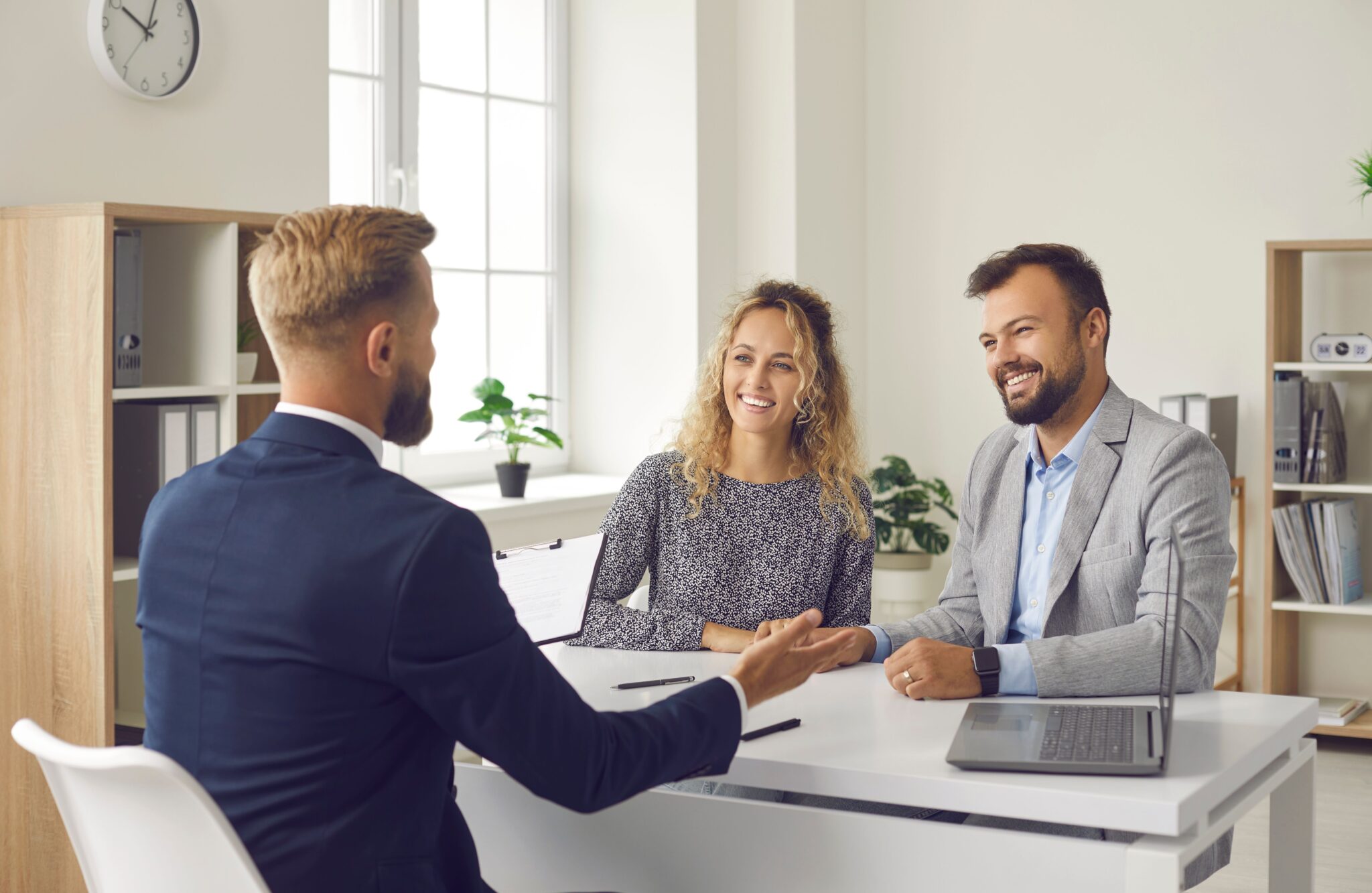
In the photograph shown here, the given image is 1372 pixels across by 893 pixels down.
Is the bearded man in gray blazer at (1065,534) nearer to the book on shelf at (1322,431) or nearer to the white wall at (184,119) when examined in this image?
the white wall at (184,119)

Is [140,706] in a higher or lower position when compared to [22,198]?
lower

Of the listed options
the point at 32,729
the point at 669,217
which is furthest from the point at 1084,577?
the point at 669,217

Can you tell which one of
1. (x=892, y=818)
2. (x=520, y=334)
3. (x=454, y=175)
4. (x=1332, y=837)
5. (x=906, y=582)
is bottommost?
(x=1332, y=837)

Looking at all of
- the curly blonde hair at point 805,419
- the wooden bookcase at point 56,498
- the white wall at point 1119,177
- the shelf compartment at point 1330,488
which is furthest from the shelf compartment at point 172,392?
the shelf compartment at point 1330,488

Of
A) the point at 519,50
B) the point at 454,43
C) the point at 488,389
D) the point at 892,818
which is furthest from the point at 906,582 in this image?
the point at 892,818

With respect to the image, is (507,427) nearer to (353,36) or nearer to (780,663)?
(353,36)

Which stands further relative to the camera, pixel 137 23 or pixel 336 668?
pixel 137 23

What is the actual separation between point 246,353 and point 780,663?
5.64ft

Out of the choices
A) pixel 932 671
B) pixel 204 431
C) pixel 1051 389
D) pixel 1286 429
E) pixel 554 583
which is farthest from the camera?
pixel 1286 429

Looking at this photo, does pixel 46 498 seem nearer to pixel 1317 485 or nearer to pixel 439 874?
pixel 439 874

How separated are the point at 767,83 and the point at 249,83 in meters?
2.07

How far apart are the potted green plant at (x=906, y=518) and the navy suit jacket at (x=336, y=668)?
11.7 ft

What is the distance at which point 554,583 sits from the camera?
6.81ft

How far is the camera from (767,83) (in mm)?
4781
